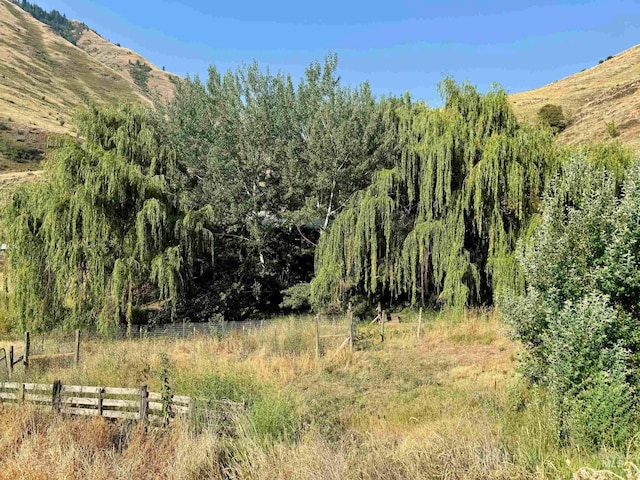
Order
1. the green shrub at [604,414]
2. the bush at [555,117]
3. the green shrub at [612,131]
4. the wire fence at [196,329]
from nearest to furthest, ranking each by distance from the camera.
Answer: the green shrub at [604,414] < the wire fence at [196,329] < the green shrub at [612,131] < the bush at [555,117]

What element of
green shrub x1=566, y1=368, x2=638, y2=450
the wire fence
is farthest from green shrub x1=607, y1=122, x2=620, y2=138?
green shrub x1=566, y1=368, x2=638, y2=450

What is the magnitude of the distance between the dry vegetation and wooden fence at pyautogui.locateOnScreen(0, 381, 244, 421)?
329 mm

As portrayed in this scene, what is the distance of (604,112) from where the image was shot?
4172 centimetres

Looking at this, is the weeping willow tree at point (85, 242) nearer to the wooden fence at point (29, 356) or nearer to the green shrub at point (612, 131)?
the wooden fence at point (29, 356)

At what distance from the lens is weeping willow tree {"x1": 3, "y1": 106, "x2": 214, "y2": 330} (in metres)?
15.9

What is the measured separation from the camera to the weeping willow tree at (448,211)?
15.1 m

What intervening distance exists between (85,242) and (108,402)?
9958 mm

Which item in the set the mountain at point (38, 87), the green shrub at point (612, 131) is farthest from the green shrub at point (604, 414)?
the green shrub at point (612, 131)

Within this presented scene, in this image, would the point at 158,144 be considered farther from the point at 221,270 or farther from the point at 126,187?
the point at 221,270

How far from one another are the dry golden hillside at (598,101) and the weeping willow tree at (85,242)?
58.3ft

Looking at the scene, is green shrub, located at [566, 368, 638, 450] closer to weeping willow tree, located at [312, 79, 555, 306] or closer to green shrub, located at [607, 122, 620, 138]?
weeping willow tree, located at [312, 79, 555, 306]

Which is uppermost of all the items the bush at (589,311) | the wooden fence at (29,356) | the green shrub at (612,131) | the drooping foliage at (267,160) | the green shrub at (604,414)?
the green shrub at (612,131)

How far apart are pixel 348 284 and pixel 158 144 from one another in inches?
432

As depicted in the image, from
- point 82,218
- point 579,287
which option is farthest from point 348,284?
point 579,287
